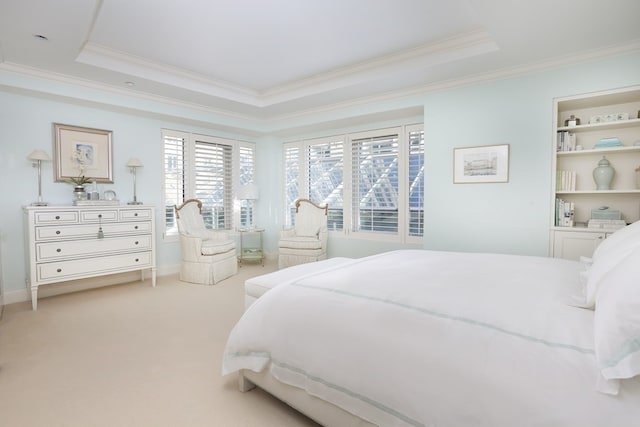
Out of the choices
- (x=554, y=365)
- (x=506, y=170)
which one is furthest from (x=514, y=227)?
(x=554, y=365)

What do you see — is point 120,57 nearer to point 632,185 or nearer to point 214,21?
point 214,21

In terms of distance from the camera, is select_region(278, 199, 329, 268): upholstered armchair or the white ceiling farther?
select_region(278, 199, 329, 268): upholstered armchair

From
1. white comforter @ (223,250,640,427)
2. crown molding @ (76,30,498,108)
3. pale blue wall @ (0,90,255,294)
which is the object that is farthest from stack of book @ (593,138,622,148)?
pale blue wall @ (0,90,255,294)

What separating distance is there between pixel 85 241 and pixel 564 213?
5.23m

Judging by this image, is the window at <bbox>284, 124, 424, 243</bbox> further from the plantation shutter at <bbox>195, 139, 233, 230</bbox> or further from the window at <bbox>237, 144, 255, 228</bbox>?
the plantation shutter at <bbox>195, 139, 233, 230</bbox>

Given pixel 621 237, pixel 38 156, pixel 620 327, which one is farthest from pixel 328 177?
pixel 620 327

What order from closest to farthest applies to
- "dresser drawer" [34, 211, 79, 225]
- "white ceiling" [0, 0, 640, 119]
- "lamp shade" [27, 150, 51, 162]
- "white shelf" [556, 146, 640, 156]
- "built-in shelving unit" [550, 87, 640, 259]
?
1. "white ceiling" [0, 0, 640, 119]
2. "white shelf" [556, 146, 640, 156]
3. "built-in shelving unit" [550, 87, 640, 259]
4. "dresser drawer" [34, 211, 79, 225]
5. "lamp shade" [27, 150, 51, 162]

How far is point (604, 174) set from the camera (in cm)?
324

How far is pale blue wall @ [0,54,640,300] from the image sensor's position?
135 inches

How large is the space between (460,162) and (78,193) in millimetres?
4600

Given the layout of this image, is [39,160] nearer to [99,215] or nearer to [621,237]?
[99,215]

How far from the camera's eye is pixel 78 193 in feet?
13.0

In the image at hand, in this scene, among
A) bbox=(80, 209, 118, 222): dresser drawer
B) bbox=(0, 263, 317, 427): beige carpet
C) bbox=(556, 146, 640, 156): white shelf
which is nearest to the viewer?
bbox=(0, 263, 317, 427): beige carpet

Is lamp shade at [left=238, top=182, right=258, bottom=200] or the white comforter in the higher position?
lamp shade at [left=238, top=182, right=258, bottom=200]
